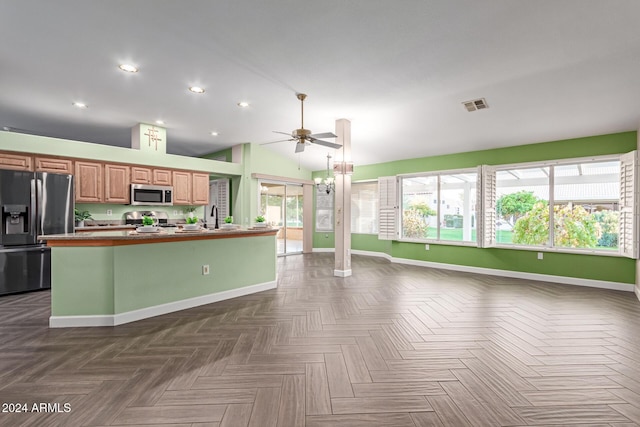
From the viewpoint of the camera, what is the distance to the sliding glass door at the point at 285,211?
8.16 metres

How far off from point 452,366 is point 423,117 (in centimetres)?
400

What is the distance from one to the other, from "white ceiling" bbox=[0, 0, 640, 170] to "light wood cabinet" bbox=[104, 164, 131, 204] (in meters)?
0.90

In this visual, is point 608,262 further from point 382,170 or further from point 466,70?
point 382,170

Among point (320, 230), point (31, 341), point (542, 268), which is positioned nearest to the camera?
point (31, 341)

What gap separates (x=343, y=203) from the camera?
5652 mm

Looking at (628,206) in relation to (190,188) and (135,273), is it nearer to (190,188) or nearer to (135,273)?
(135,273)

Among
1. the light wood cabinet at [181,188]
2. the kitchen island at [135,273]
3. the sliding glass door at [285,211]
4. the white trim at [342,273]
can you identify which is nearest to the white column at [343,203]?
the white trim at [342,273]

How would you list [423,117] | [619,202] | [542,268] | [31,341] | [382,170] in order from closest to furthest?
[31,341] → [619,202] → [423,117] → [542,268] → [382,170]

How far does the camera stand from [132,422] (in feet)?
5.86

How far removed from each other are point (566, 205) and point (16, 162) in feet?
29.8

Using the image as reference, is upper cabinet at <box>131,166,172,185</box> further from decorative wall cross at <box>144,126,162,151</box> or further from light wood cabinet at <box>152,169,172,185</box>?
decorative wall cross at <box>144,126,162,151</box>

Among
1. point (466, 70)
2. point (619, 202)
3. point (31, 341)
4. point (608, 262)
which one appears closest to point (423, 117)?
point (466, 70)

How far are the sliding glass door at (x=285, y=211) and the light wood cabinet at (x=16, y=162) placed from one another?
14.2ft

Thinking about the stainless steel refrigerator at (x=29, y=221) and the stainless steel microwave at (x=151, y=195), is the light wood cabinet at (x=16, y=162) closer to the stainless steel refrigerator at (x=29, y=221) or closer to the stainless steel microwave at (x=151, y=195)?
the stainless steel refrigerator at (x=29, y=221)
